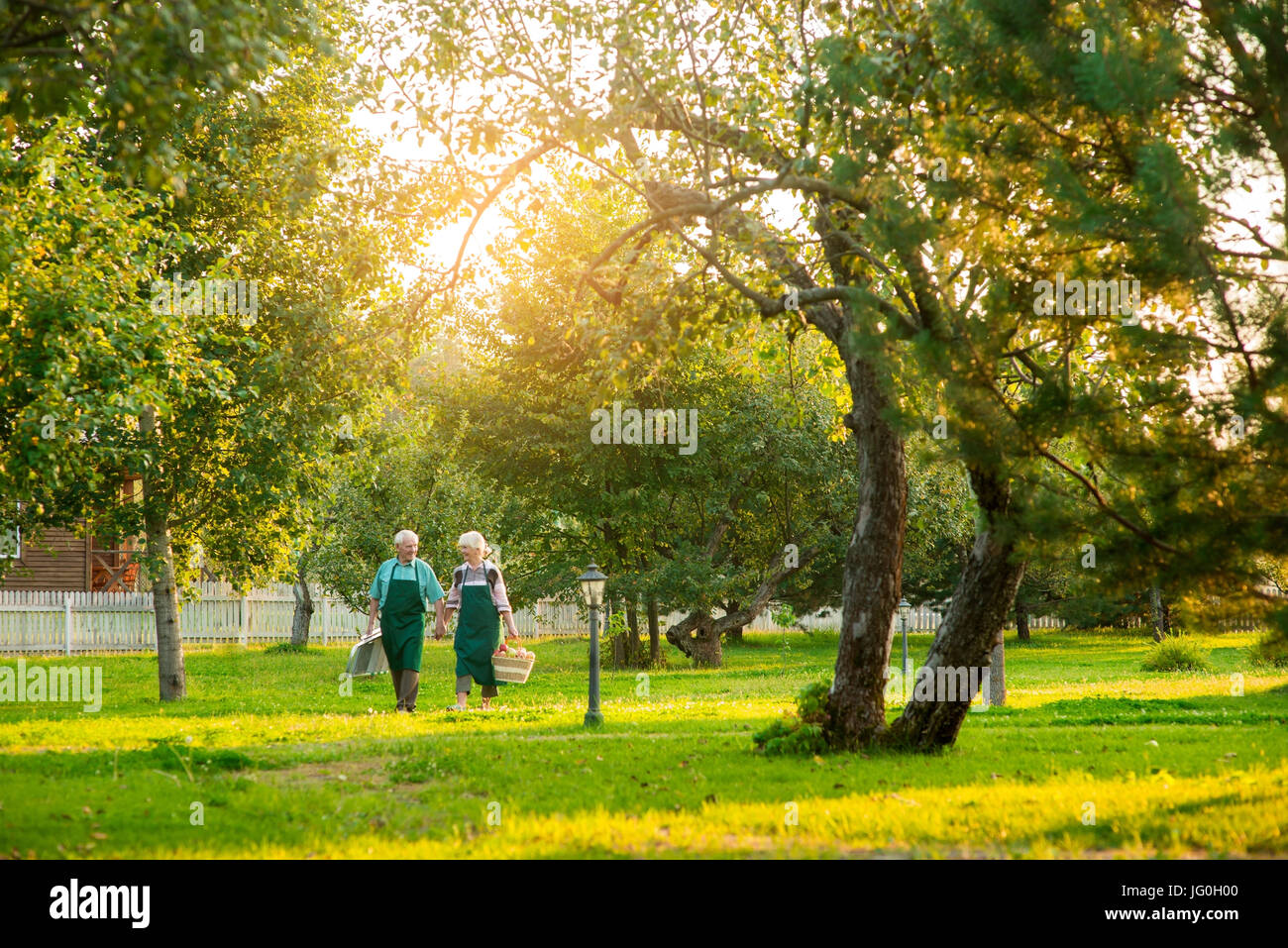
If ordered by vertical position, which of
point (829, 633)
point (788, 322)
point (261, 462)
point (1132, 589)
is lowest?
point (829, 633)

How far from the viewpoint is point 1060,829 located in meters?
6.00

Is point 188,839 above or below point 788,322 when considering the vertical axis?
below

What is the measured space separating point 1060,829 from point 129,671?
20.2 m

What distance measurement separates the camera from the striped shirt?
1294 centimetres

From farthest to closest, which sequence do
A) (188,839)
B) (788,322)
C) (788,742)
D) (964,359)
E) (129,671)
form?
(129,671) < (788,322) < (788,742) < (964,359) < (188,839)

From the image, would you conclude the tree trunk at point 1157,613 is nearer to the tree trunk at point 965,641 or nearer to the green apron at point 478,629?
the green apron at point 478,629

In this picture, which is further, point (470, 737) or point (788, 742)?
point (470, 737)

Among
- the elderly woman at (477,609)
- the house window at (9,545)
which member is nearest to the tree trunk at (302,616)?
the house window at (9,545)

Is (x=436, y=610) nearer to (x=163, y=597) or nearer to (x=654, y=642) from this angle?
(x=163, y=597)

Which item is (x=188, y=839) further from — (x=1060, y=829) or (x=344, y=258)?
(x=344, y=258)

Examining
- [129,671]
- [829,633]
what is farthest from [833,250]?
[829,633]

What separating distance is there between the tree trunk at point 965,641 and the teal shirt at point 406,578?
5.96 metres

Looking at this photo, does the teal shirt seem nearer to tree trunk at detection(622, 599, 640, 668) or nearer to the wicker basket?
the wicker basket

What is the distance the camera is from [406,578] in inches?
496
